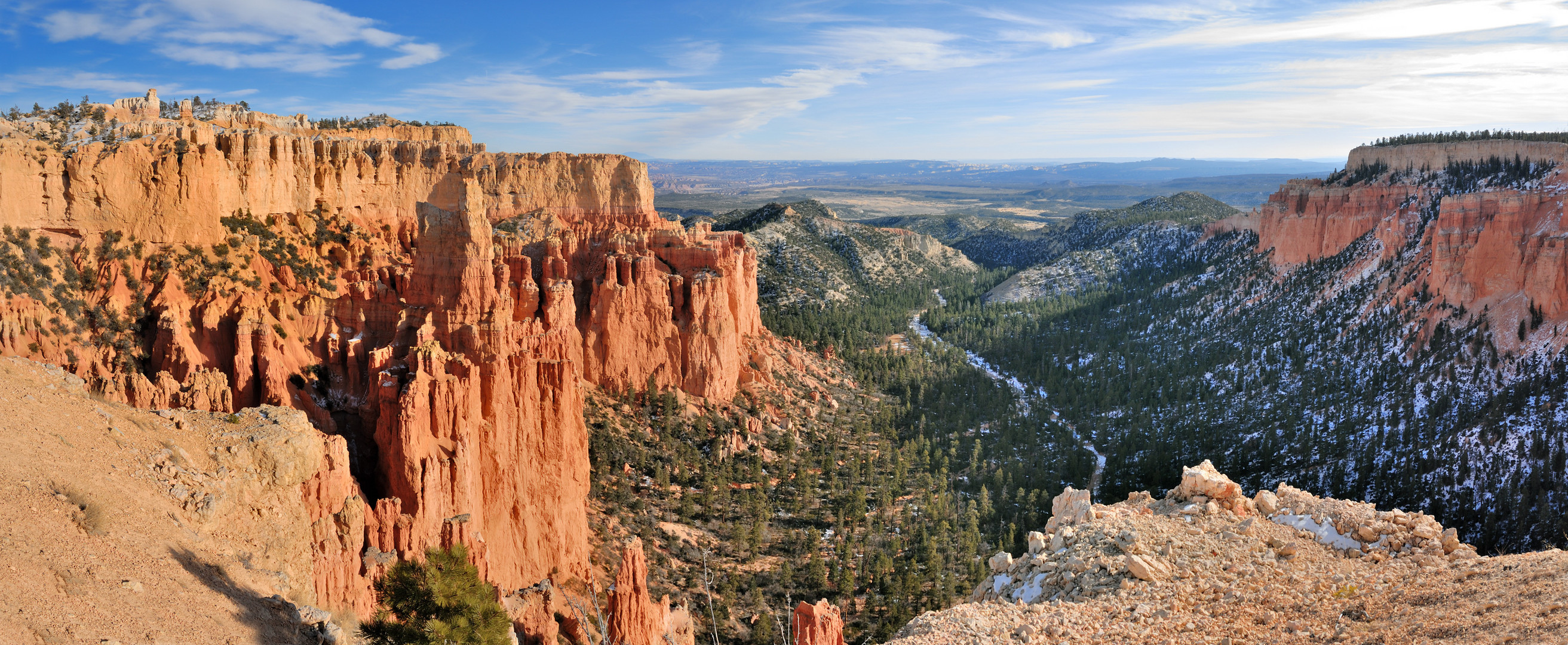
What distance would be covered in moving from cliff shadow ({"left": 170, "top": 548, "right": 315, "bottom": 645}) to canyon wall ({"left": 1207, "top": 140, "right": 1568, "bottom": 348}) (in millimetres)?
69739

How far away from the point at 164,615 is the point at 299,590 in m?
5.55

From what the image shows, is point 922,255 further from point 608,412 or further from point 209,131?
point 209,131

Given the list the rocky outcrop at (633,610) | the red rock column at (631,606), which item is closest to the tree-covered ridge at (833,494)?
the rocky outcrop at (633,610)

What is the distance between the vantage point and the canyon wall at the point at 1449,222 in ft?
192

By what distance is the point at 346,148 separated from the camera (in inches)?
1668

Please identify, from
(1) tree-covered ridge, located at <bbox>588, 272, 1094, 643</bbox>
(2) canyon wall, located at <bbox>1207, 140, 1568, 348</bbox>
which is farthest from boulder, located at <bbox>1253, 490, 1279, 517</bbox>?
(2) canyon wall, located at <bbox>1207, 140, 1568, 348</bbox>

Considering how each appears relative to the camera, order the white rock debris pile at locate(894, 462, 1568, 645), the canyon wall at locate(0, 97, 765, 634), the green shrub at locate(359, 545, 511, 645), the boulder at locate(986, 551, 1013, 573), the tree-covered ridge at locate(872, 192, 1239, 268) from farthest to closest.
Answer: the tree-covered ridge at locate(872, 192, 1239, 268) → the canyon wall at locate(0, 97, 765, 634) → the boulder at locate(986, 551, 1013, 573) → the green shrub at locate(359, 545, 511, 645) → the white rock debris pile at locate(894, 462, 1568, 645)

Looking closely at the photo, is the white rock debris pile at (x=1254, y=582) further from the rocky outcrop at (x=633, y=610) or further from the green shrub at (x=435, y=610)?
the rocky outcrop at (x=633, y=610)

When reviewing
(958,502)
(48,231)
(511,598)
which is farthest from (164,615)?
(958,502)

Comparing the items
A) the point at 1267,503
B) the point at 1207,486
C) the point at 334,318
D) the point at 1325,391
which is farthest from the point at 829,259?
the point at 1267,503

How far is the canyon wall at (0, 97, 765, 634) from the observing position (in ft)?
86.0

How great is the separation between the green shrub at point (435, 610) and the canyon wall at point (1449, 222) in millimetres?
65316

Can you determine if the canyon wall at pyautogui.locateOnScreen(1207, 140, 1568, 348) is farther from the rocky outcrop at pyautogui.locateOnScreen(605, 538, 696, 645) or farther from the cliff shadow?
the cliff shadow

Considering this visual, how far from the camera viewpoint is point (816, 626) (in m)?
18.9
